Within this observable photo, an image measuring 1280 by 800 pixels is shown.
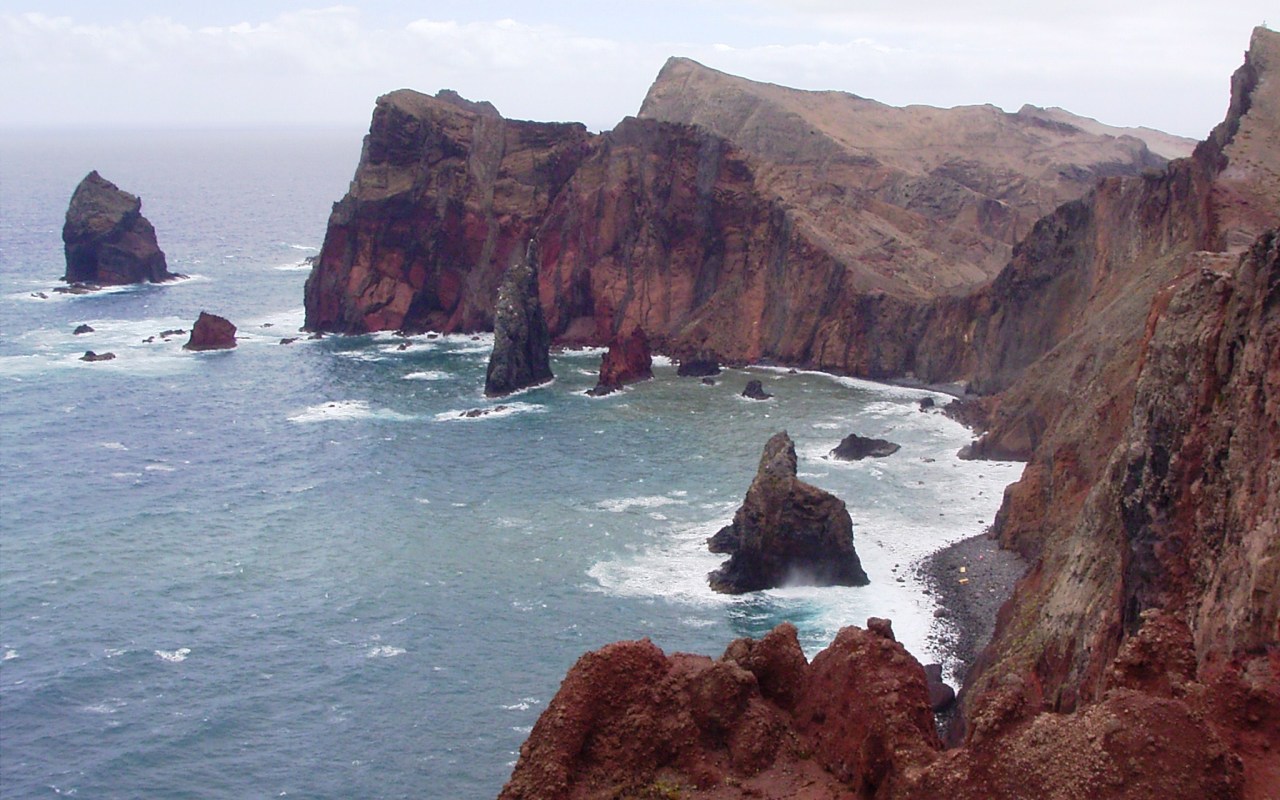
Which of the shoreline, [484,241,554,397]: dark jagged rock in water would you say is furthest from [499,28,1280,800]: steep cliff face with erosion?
[484,241,554,397]: dark jagged rock in water

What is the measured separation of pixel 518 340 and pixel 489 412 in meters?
8.93

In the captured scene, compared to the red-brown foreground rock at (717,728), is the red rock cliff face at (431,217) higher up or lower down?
higher up

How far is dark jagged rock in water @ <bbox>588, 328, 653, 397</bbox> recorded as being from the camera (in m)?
99.6

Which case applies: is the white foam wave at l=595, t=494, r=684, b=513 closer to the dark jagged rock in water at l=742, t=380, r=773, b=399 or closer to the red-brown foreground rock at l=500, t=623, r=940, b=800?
the dark jagged rock in water at l=742, t=380, r=773, b=399

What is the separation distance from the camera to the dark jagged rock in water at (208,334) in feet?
370

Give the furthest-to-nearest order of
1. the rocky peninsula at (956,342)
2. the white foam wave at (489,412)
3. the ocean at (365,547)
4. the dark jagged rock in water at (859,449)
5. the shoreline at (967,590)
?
the white foam wave at (489,412) → the dark jagged rock in water at (859,449) → the shoreline at (967,590) → the ocean at (365,547) → the rocky peninsula at (956,342)

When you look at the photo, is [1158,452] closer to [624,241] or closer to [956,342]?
[956,342]

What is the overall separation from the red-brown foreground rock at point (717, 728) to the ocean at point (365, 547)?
1826 centimetres

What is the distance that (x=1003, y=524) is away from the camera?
199ft

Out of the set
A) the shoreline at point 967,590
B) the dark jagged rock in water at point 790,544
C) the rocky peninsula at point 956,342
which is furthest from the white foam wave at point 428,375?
the shoreline at point 967,590

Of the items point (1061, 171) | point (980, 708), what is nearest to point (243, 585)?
point (980, 708)

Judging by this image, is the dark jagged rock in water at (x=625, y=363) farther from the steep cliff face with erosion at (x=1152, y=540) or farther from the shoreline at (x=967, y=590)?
the shoreline at (x=967, y=590)

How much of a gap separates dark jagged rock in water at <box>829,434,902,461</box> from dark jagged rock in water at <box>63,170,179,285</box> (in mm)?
94775

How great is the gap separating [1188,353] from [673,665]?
57.1 ft
